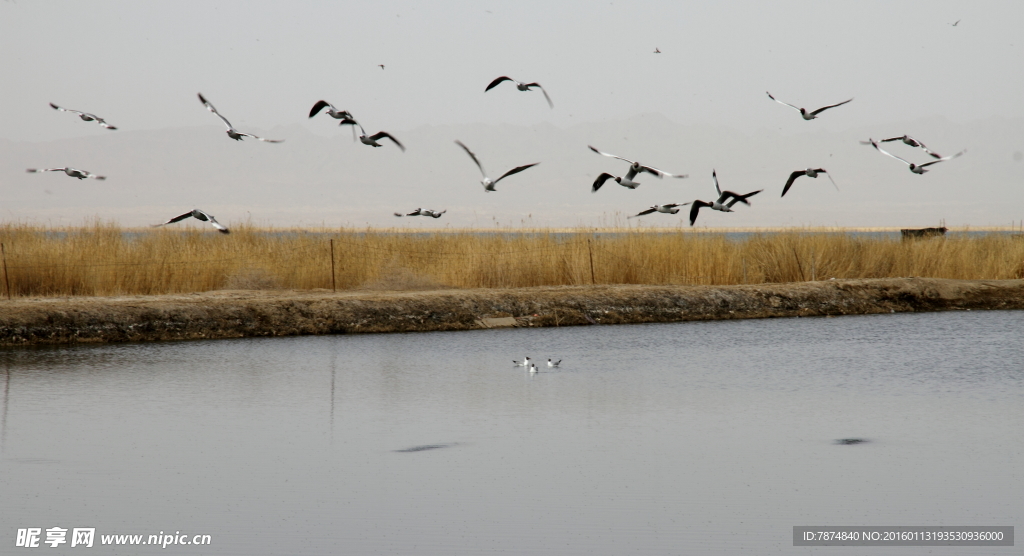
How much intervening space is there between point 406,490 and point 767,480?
6.89 feet

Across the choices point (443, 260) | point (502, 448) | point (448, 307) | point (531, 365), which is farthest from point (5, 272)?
point (502, 448)

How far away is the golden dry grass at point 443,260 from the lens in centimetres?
1568

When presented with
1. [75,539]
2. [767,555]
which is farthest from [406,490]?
[767,555]

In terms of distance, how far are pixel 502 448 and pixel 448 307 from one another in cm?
770

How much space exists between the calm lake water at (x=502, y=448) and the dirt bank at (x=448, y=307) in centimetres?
113

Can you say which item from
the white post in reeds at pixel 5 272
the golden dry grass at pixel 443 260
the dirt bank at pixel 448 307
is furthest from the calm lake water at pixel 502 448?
the golden dry grass at pixel 443 260

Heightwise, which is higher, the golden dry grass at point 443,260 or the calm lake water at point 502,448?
the golden dry grass at point 443,260

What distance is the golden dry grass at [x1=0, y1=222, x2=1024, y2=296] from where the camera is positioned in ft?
51.4

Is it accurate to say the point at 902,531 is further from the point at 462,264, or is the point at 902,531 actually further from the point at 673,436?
the point at 462,264

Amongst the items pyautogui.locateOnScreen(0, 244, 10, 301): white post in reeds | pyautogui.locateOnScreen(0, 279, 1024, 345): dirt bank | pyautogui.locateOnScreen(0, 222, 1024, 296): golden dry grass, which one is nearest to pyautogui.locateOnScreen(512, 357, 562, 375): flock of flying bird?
pyautogui.locateOnScreen(0, 279, 1024, 345): dirt bank

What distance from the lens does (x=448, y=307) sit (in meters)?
14.1

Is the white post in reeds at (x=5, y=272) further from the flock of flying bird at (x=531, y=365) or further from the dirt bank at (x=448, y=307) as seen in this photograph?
the flock of flying bird at (x=531, y=365)

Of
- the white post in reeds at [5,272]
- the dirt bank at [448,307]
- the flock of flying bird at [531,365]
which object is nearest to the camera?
the flock of flying bird at [531,365]

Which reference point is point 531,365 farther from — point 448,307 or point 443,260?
point 443,260
